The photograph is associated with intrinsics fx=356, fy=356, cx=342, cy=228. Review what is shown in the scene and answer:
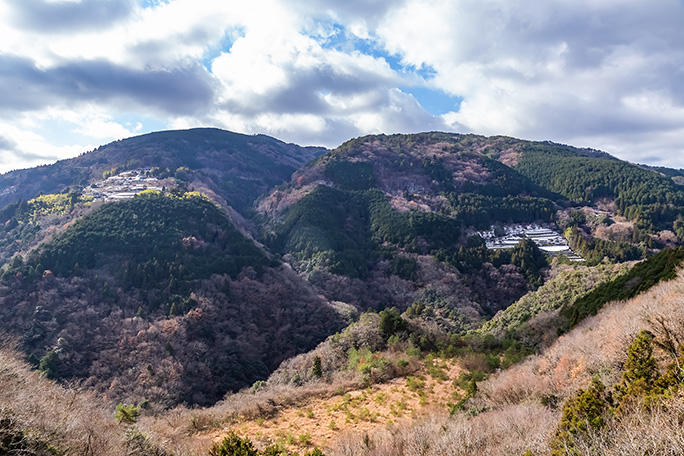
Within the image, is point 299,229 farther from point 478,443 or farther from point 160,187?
point 478,443

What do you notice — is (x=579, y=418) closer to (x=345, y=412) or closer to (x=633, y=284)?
(x=345, y=412)

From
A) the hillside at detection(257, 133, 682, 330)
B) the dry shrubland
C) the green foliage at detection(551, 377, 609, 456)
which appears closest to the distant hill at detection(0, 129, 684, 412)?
the hillside at detection(257, 133, 682, 330)

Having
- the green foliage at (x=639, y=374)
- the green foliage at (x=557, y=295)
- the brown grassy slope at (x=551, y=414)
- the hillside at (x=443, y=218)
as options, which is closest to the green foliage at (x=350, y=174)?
the hillside at (x=443, y=218)

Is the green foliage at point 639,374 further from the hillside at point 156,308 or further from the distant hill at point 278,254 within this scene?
the hillside at point 156,308

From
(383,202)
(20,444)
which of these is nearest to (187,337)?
(20,444)

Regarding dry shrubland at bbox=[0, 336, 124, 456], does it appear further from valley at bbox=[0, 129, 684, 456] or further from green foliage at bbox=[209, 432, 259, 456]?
green foliage at bbox=[209, 432, 259, 456]

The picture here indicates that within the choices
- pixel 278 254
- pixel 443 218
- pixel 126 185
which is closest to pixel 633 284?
pixel 443 218
